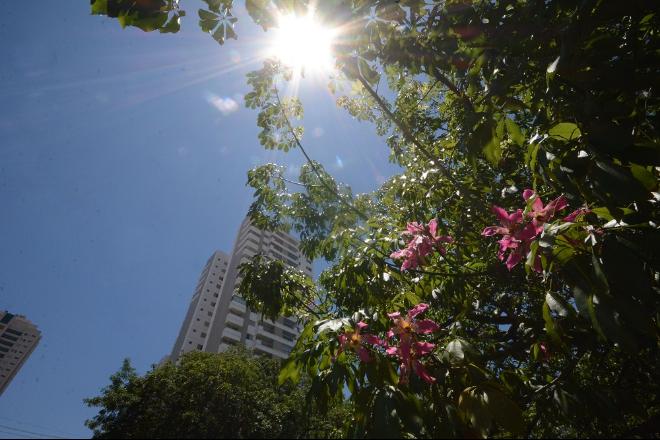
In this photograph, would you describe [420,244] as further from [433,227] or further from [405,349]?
[405,349]

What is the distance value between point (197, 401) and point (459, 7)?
18.8m

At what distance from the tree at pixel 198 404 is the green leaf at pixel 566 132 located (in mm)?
15589

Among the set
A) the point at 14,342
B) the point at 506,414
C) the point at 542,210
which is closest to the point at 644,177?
the point at 542,210

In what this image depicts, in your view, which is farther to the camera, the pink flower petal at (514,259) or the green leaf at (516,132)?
the pink flower petal at (514,259)

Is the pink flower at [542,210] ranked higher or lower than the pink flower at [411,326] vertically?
higher

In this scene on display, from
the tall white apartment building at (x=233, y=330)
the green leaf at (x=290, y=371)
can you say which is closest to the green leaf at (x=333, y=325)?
the green leaf at (x=290, y=371)

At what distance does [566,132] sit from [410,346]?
4.17 ft

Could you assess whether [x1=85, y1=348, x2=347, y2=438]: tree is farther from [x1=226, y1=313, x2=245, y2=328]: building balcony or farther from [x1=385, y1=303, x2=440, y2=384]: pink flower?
[x1=226, y1=313, x2=245, y2=328]: building balcony

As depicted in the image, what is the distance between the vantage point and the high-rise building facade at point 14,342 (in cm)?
12875

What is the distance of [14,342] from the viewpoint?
137625 mm

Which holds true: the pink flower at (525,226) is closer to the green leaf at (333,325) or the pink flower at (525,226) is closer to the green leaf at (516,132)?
the green leaf at (516,132)

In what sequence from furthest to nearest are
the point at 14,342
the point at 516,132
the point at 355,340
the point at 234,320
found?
the point at 14,342
the point at 234,320
the point at 355,340
the point at 516,132

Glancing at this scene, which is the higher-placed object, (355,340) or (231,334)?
(231,334)

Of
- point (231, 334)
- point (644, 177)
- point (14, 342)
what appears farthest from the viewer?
point (14, 342)
